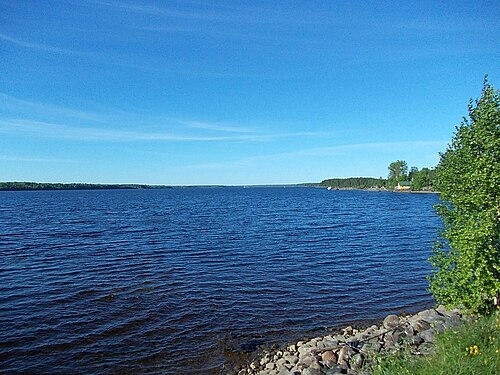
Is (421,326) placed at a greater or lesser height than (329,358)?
greater

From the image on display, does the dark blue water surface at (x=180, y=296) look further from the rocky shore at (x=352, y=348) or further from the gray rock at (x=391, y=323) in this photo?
the gray rock at (x=391, y=323)

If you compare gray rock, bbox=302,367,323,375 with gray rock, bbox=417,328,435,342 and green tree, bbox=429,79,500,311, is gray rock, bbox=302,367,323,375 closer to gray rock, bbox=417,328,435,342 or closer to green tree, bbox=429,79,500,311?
gray rock, bbox=417,328,435,342

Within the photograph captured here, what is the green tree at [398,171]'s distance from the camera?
625 feet

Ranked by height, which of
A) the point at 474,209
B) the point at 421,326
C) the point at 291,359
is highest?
the point at 474,209

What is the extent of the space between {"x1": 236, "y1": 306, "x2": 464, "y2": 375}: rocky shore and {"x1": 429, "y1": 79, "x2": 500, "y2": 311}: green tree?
44.9 inches

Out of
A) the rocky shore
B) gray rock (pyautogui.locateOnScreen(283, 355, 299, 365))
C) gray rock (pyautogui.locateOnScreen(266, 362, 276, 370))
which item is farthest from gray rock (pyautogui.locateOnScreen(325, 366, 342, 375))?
gray rock (pyautogui.locateOnScreen(266, 362, 276, 370))

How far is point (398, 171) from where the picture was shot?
194 m

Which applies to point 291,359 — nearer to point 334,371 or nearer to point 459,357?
point 334,371

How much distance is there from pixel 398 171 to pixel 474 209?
200 meters

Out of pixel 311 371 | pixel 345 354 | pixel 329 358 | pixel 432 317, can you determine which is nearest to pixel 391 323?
pixel 432 317

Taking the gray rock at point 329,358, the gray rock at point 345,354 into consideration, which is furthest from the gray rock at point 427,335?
the gray rock at point 329,358

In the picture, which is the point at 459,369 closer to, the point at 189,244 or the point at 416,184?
the point at 189,244

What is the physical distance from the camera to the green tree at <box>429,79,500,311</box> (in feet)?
29.2

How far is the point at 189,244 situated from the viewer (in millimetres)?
30953
